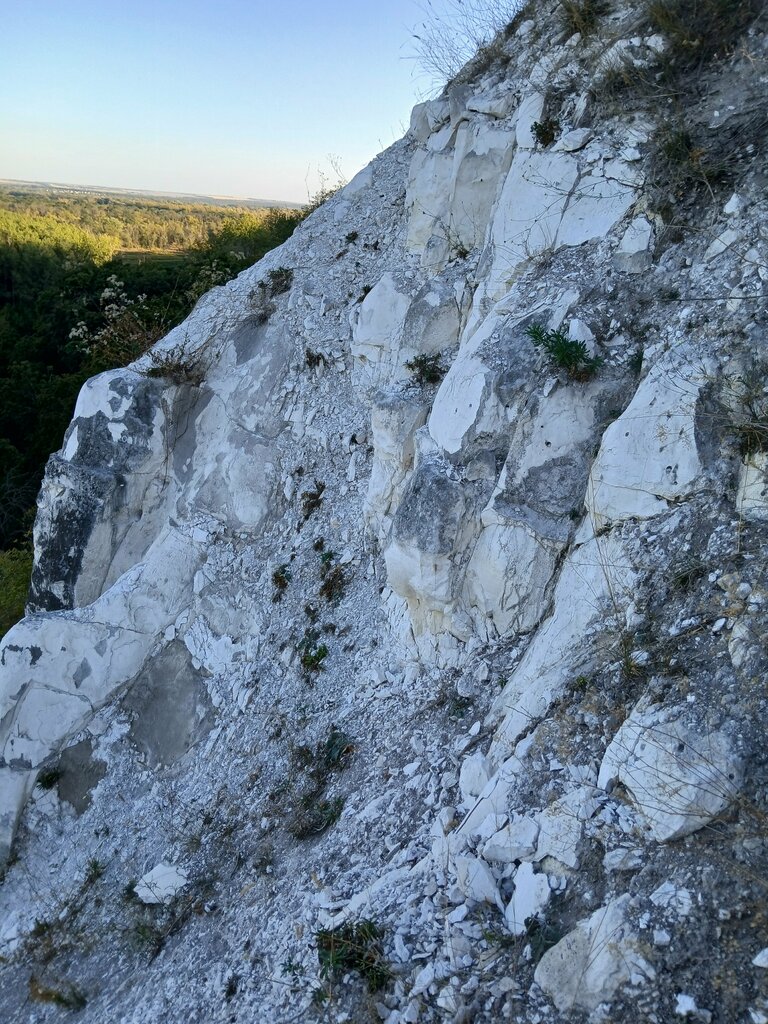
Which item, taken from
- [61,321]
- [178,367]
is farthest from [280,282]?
[61,321]

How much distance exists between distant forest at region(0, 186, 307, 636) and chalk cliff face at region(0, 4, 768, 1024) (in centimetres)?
320

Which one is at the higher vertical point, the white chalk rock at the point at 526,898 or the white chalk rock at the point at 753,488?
the white chalk rock at the point at 753,488

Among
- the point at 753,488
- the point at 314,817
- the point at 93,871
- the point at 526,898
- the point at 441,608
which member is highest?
the point at 753,488

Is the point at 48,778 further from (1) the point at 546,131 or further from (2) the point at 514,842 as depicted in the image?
(1) the point at 546,131

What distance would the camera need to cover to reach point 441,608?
552cm

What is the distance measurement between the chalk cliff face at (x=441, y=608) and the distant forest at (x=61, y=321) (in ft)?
10.5

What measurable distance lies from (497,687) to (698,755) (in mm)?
1907

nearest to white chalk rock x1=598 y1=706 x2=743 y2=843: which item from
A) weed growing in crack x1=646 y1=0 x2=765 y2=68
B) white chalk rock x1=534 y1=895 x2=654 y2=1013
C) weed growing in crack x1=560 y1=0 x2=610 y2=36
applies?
white chalk rock x1=534 y1=895 x2=654 y2=1013

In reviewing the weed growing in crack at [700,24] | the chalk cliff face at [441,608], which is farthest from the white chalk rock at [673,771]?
the weed growing in crack at [700,24]

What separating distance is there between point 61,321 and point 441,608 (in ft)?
62.7

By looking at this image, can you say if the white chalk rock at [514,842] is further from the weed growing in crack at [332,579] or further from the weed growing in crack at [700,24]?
the weed growing in crack at [700,24]

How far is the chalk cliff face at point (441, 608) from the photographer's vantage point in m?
3.25

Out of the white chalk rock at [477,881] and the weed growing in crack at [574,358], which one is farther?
the weed growing in crack at [574,358]

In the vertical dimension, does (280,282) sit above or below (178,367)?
above
